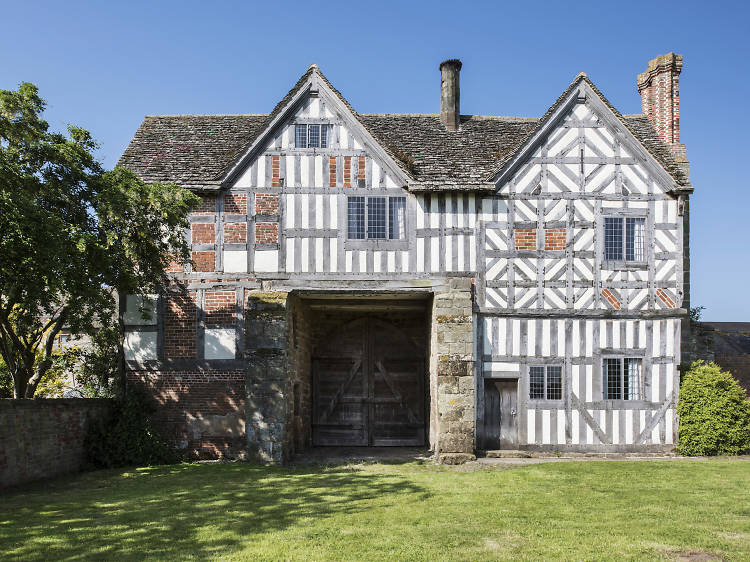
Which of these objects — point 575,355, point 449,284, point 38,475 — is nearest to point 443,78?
point 449,284

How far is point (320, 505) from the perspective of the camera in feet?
30.7

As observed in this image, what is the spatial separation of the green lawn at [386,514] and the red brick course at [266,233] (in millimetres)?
5451

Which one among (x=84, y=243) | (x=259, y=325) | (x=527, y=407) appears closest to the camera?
(x=84, y=243)

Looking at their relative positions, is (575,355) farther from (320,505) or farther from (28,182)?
(28,182)

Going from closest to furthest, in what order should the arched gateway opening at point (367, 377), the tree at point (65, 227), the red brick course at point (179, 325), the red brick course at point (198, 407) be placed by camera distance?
1. the tree at point (65, 227)
2. the red brick course at point (198, 407)
3. the red brick course at point (179, 325)
4. the arched gateway opening at point (367, 377)

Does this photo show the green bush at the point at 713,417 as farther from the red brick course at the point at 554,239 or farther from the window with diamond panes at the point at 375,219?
the window with diamond panes at the point at 375,219

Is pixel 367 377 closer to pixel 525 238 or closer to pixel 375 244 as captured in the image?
pixel 375 244

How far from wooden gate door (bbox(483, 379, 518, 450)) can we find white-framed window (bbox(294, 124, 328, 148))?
24.0 ft

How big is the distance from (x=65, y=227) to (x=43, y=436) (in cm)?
435

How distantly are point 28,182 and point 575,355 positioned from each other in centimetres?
1267

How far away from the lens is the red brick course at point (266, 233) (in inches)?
581

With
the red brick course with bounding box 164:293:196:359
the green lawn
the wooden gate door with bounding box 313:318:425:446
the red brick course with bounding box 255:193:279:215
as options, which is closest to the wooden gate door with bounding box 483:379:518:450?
the green lawn

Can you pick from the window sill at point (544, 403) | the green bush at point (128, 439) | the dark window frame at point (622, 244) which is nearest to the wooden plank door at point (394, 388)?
the window sill at point (544, 403)

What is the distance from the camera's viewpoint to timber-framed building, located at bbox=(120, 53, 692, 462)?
1459cm
